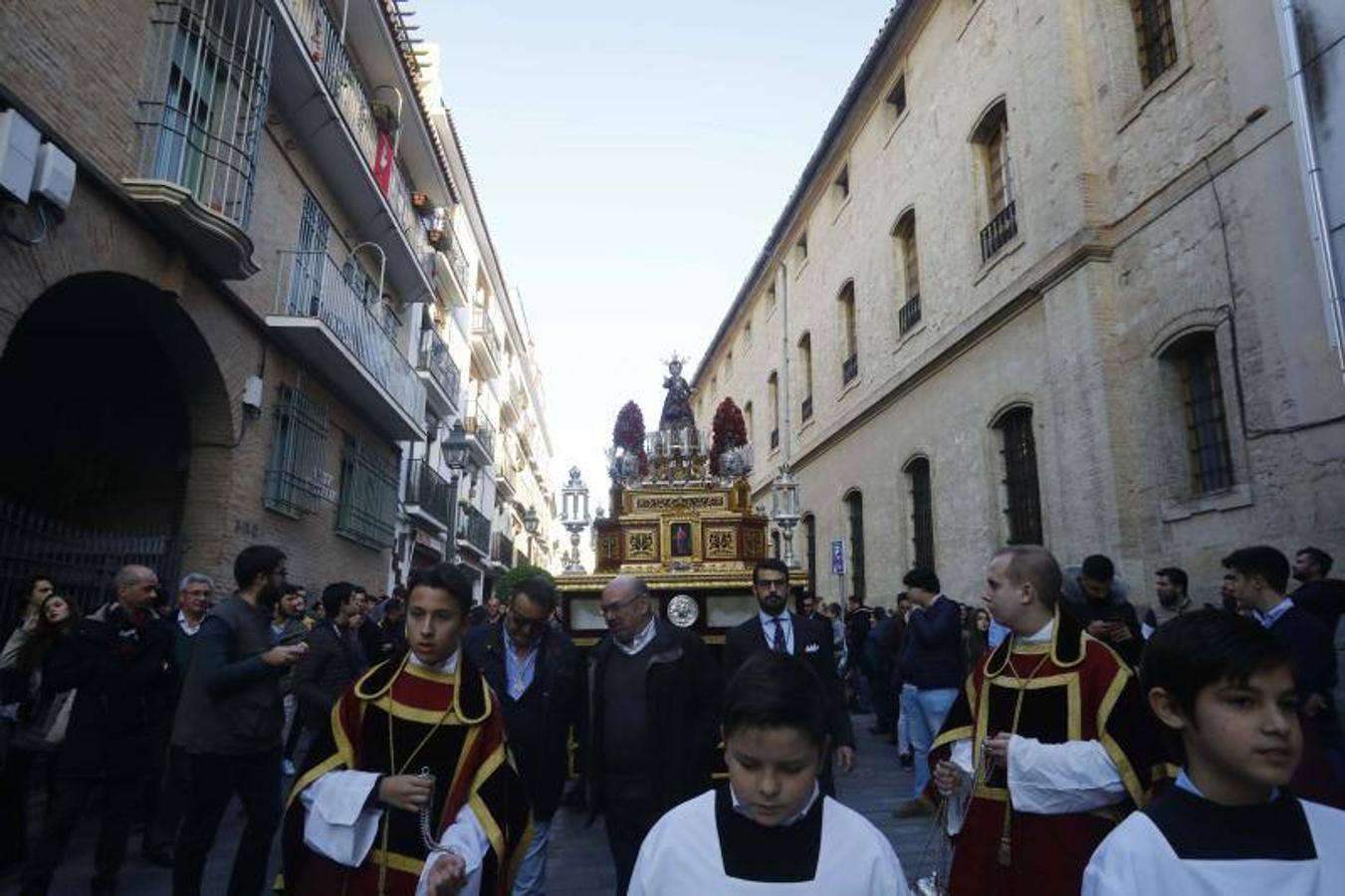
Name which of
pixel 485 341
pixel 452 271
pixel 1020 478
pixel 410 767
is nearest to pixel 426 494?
pixel 452 271

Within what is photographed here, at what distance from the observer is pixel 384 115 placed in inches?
592

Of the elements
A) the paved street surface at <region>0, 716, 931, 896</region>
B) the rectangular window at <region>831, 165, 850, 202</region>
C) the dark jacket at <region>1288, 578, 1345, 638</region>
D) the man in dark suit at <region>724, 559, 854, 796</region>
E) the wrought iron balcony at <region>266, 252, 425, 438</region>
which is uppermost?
the rectangular window at <region>831, 165, 850, 202</region>

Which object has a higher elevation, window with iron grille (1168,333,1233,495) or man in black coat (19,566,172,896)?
window with iron grille (1168,333,1233,495)

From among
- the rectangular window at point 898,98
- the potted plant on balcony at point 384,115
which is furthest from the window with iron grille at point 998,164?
the potted plant on balcony at point 384,115

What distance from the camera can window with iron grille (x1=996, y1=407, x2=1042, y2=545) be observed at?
12.6 metres

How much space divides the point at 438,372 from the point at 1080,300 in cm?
1413

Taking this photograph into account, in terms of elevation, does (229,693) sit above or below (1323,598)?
below

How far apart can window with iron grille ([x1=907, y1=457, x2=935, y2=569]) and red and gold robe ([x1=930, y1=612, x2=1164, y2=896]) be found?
13114mm

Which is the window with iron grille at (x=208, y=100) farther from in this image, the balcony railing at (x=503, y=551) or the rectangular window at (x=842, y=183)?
the balcony railing at (x=503, y=551)

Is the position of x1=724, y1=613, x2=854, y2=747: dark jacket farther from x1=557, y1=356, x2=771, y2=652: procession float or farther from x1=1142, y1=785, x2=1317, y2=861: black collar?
x1=1142, y1=785, x2=1317, y2=861: black collar

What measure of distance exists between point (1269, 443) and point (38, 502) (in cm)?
1341

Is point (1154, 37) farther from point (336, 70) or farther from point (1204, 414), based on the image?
point (336, 70)

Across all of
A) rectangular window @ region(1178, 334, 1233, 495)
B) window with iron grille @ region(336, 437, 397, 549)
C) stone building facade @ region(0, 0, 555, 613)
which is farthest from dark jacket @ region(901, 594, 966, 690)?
window with iron grille @ region(336, 437, 397, 549)

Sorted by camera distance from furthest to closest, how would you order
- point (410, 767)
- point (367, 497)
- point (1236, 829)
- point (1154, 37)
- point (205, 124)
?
Answer: point (367, 497) < point (1154, 37) < point (205, 124) < point (410, 767) < point (1236, 829)
